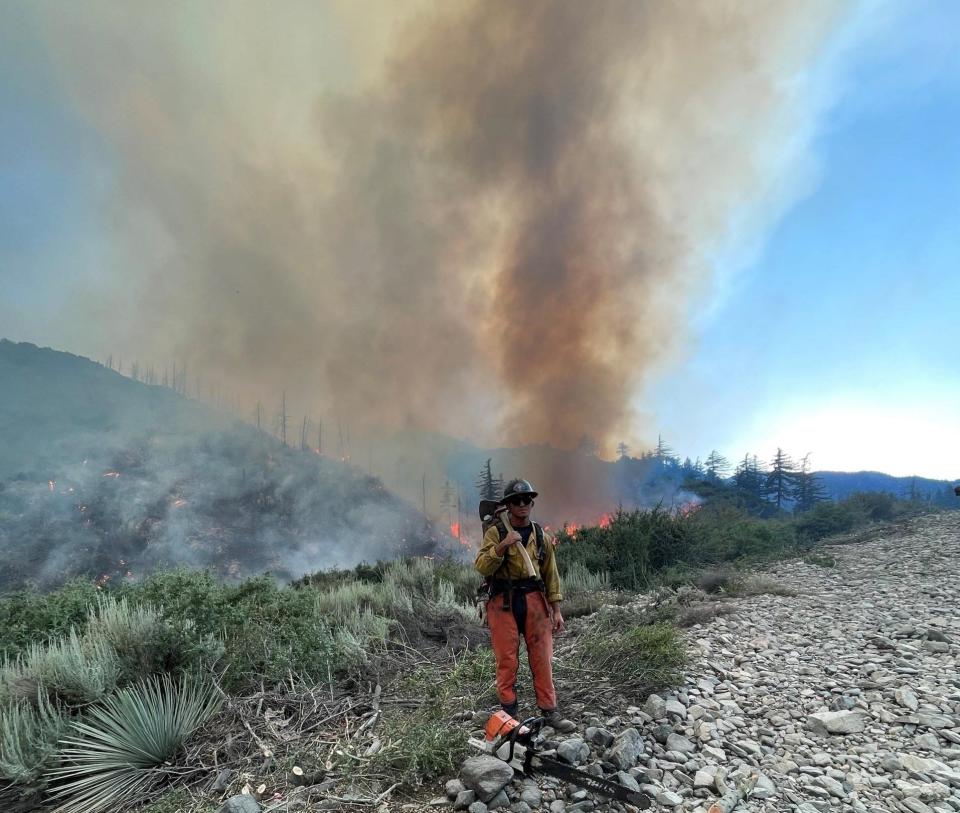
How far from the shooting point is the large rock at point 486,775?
323 cm

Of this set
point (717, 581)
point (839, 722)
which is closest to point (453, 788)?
point (839, 722)

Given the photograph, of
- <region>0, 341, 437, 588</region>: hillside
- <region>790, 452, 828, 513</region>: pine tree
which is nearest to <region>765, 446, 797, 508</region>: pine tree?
<region>790, 452, 828, 513</region>: pine tree

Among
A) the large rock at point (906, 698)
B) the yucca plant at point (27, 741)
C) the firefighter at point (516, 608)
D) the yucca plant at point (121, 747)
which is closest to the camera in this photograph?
the yucca plant at point (121, 747)

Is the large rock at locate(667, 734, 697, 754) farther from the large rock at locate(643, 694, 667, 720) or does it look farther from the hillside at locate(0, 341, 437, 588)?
the hillside at locate(0, 341, 437, 588)

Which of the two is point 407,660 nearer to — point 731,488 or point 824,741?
→ point 824,741

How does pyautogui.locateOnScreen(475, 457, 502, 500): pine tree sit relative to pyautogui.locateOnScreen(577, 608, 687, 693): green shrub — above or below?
above

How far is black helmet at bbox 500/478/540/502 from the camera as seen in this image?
4242 mm

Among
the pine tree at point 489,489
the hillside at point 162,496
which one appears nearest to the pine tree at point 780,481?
the pine tree at point 489,489

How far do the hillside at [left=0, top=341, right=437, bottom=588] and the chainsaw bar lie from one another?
4644 cm

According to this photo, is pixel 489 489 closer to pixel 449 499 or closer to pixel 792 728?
pixel 792 728

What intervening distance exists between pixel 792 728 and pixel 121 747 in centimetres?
586

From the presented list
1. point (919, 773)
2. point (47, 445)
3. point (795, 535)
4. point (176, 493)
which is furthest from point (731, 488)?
point (47, 445)

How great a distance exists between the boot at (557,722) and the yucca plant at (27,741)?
4124mm

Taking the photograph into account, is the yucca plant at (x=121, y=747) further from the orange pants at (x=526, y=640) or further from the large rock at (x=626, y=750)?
the large rock at (x=626, y=750)
